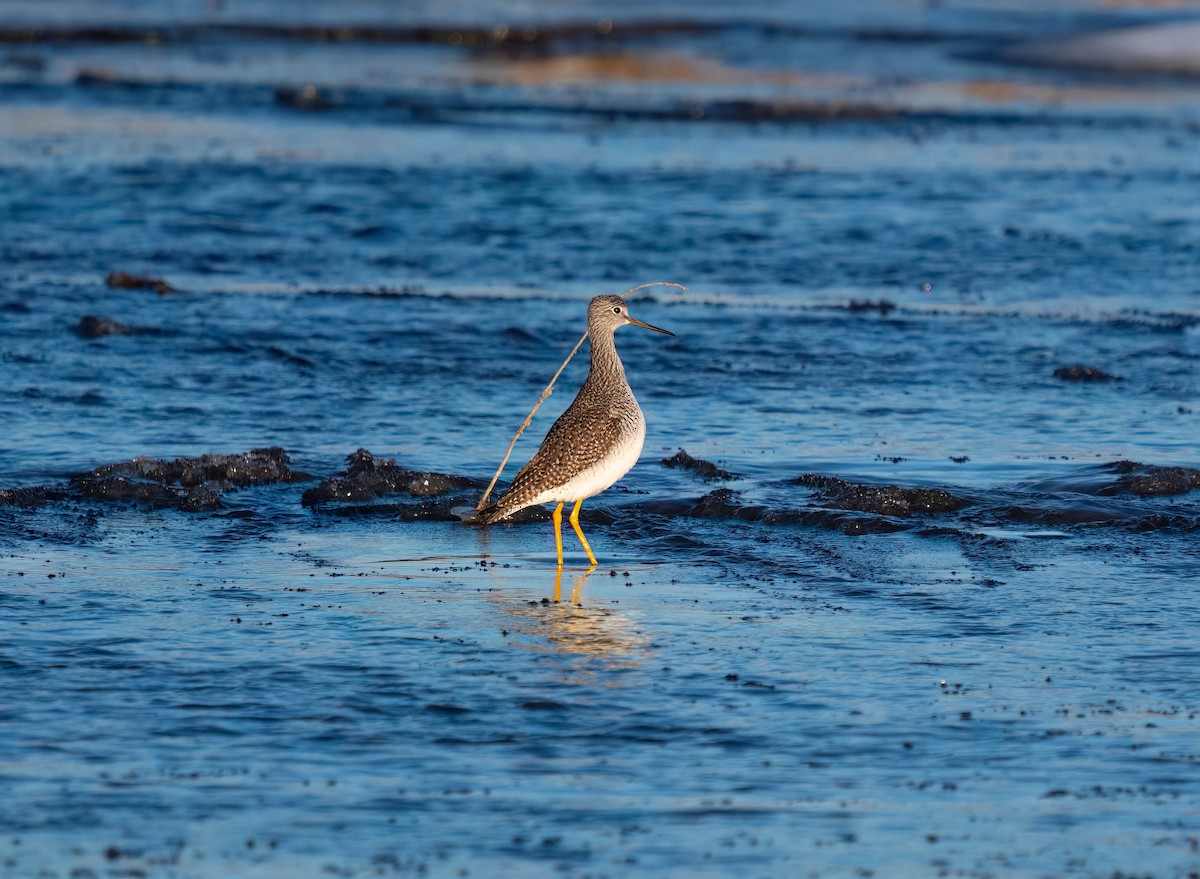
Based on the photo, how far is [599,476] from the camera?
334 inches

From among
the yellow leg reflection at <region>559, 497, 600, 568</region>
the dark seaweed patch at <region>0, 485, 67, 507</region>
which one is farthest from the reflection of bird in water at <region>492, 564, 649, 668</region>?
the dark seaweed patch at <region>0, 485, 67, 507</region>

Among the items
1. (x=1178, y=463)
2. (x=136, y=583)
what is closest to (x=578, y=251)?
(x=1178, y=463)

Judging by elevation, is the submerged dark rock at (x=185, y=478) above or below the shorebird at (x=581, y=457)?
below

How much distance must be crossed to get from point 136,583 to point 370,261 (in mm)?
8654

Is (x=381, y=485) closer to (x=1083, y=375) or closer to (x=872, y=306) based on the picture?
(x=1083, y=375)

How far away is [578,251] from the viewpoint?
16.6 metres

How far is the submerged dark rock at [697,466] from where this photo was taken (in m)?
10.0

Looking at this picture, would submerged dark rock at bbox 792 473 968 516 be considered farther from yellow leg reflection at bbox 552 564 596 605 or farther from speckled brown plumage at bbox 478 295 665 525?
yellow leg reflection at bbox 552 564 596 605

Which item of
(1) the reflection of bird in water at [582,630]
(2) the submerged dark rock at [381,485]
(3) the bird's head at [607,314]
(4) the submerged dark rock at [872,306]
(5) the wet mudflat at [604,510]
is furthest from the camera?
(4) the submerged dark rock at [872,306]

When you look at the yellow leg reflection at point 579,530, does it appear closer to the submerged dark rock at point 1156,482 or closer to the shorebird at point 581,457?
the shorebird at point 581,457

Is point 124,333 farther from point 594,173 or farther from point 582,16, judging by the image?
point 582,16

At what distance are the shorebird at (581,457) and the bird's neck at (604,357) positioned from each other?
0.10m

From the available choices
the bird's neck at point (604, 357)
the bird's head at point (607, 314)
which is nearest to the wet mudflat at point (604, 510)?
the bird's neck at point (604, 357)

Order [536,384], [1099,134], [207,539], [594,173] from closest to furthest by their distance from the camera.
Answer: [207,539]
[536,384]
[594,173]
[1099,134]
